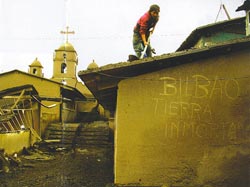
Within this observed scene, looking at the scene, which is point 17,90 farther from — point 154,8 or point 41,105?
point 154,8

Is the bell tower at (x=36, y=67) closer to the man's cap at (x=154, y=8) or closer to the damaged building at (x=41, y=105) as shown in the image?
the damaged building at (x=41, y=105)

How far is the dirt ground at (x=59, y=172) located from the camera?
812 cm

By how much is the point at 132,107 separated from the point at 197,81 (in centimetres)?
144

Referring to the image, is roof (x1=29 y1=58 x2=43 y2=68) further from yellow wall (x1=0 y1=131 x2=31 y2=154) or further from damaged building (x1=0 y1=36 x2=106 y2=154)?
yellow wall (x1=0 y1=131 x2=31 y2=154)

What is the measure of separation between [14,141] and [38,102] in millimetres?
4699

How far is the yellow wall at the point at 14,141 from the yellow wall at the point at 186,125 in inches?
295

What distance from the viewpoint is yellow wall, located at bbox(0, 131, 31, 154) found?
11.6 m

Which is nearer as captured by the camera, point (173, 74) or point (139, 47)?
point (173, 74)

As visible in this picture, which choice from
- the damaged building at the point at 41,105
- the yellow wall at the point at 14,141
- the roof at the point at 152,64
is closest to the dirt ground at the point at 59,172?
the yellow wall at the point at 14,141

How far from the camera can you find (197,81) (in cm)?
586

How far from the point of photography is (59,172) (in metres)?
9.76

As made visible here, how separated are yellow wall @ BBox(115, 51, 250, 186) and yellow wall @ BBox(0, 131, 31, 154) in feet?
24.6

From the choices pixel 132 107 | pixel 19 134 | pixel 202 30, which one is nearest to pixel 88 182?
pixel 132 107

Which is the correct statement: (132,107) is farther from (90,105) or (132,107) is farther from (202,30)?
(90,105)
